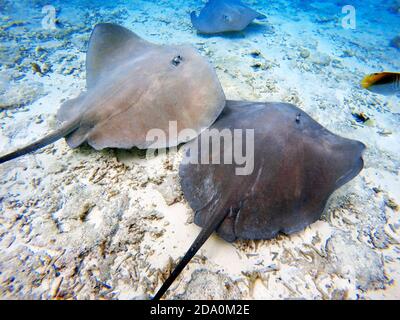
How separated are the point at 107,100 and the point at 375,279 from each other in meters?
4.07

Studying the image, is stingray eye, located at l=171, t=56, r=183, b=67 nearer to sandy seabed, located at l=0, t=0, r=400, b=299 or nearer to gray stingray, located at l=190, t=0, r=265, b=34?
sandy seabed, located at l=0, t=0, r=400, b=299

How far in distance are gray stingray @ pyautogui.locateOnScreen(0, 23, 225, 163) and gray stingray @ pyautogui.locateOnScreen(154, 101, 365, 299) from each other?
575mm

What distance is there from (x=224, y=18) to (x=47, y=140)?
25.2ft

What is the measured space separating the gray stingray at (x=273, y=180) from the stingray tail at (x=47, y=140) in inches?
66.3

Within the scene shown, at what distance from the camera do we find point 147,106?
127 inches

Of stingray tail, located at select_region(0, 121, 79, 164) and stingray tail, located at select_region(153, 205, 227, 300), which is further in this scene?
stingray tail, located at select_region(0, 121, 79, 164)

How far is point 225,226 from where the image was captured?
237 cm

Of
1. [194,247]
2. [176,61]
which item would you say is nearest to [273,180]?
[194,247]

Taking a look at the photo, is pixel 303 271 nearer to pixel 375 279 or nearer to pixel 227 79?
pixel 375 279

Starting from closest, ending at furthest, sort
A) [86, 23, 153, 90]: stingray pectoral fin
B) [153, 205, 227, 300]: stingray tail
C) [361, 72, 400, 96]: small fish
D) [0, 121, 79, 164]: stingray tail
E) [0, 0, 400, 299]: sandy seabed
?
[153, 205, 227, 300]: stingray tail < [0, 0, 400, 299]: sandy seabed < [0, 121, 79, 164]: stingray tail < [361, 72, 400, 96]: small fish < [86, 23, 153, 90]: stingray pectoral fin

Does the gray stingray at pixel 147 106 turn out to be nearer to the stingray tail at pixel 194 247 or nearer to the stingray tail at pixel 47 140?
the stingray tail at pixel 47 140

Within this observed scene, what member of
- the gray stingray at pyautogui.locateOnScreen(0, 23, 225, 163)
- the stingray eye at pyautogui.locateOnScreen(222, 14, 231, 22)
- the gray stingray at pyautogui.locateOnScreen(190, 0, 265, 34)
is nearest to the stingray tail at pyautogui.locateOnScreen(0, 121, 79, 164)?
the gray stingray at pyautogui.locateOnScreen(0, 23, 225, 163)

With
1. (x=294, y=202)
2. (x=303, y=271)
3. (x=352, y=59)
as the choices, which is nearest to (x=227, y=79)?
(x=294, y=202)

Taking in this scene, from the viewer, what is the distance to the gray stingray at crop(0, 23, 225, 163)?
10.1 ft
